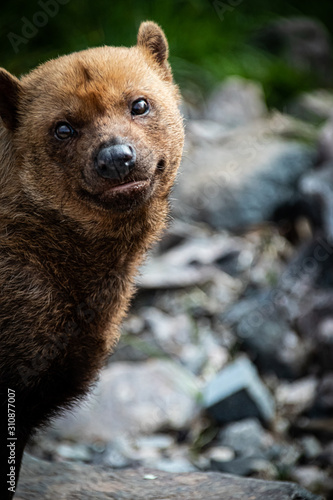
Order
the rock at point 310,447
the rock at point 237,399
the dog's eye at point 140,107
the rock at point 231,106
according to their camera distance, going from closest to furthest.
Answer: the dog's eye at point 140,107
the rock at point 310,447
the rock at point 237,399
the rock at point 231,106

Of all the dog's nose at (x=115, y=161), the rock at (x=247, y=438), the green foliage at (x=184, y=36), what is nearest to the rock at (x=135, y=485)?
the rock at (x=247, y=438)

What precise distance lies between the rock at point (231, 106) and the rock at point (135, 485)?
24.0 ft

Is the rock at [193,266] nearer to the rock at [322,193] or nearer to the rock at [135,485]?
the rock at [322,193]

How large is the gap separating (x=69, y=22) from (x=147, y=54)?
21.8 feet

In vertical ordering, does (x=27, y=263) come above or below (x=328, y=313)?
above

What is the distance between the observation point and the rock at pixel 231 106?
37.0 ft

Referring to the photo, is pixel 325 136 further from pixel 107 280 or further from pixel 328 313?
pixel 107 280

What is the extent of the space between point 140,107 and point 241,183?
206 inches

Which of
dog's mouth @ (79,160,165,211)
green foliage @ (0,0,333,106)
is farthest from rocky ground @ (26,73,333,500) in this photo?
dog's mouth @ (79,160,165,211)

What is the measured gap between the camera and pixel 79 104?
12.8ft

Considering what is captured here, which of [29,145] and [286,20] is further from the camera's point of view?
[286,20]

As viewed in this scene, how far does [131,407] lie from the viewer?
6.35 m

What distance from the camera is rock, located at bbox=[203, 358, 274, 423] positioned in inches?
250

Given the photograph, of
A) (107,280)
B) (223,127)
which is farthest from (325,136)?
(107,280)
